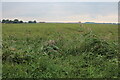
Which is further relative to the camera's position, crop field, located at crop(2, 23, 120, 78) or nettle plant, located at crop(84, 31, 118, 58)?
nettle plant, located at crop(84, 31, 118, 58)

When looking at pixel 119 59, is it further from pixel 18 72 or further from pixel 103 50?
pixel 18 72

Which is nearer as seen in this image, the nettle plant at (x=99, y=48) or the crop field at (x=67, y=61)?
the crop field at (x=67, y=61)

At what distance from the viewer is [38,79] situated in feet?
17.0

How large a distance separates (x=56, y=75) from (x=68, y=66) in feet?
2.68

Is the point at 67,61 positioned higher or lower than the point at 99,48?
lower

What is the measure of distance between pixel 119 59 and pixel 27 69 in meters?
3.20

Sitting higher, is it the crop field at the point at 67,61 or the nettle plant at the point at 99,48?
the nettle plant at the point at 99,48

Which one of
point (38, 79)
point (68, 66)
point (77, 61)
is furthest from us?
point (77, 61)

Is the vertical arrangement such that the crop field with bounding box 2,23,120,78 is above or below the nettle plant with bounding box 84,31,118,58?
below

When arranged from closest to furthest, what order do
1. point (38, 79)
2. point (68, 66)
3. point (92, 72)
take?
point (38, 79)
point (92, 72)
point (68, 66)

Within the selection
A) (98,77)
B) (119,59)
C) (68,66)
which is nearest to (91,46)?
(119,59)

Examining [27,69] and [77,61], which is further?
[77,61]

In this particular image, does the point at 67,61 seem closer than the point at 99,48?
Yes

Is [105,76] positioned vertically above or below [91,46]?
below
